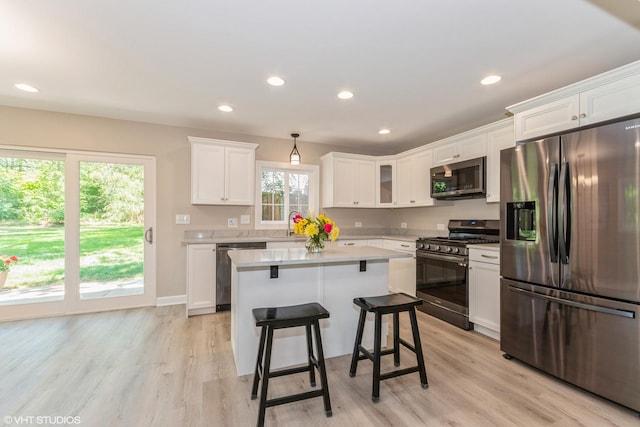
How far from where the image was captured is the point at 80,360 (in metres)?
2.52

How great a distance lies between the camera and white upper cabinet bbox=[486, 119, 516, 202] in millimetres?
3189

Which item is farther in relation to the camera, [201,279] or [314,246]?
[201,279]

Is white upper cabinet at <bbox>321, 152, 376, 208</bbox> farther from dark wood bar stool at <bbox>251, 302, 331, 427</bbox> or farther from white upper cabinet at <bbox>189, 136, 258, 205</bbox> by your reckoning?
dark wood bar stool at <bbox>251, 302, 331, 427</bbox>

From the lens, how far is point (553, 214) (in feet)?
7.17

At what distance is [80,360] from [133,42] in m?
2.64

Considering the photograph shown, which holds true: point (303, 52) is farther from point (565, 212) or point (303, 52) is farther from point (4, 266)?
point (4, 266)

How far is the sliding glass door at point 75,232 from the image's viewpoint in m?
3.51

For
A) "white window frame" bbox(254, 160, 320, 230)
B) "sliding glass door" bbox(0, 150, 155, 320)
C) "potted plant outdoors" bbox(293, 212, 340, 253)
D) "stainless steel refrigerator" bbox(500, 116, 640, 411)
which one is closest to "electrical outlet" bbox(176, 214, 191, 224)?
"sliding glass door" bbox(0, 150, 155, 320)

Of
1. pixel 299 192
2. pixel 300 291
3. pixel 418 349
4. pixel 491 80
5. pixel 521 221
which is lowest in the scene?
pixel 418 349

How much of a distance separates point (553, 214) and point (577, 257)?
33 centimetres

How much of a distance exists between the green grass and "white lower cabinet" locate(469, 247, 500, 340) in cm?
421

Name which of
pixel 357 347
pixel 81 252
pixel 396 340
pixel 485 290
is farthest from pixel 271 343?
pixel 81 252

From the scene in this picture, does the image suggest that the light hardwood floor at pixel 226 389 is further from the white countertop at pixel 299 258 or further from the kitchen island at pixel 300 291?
the white countertop at pixel 299 258

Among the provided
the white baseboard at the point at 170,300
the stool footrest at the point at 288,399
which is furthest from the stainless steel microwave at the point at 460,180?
the white baseboard at the point at 170,300
